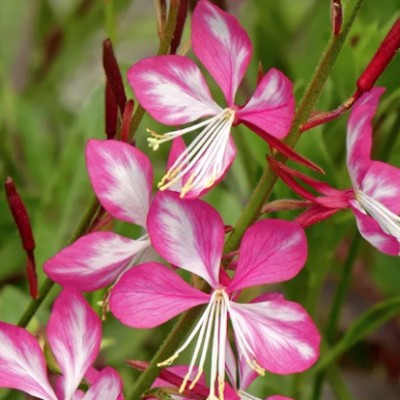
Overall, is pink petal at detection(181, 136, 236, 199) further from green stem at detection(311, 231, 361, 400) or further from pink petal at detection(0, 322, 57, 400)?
green stem at detection(311, 231, 361, 400)

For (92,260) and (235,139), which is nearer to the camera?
(92,260)

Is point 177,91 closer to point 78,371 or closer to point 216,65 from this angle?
point 216,65

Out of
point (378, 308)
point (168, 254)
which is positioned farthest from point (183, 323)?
point (378, 308)

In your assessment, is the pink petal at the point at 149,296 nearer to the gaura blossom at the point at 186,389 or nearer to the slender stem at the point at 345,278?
the gaura blossom at the point at 186,389

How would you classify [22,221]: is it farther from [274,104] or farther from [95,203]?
[274,104]

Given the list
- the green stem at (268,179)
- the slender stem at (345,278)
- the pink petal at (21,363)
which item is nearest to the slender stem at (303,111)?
the green stem at (268,179)

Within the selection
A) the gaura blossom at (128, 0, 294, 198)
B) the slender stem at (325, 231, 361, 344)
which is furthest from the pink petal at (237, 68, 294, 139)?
the slender stem at (325, 231, 361, 344)

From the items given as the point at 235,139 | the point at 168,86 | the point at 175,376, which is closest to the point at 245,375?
the point at 175,376
